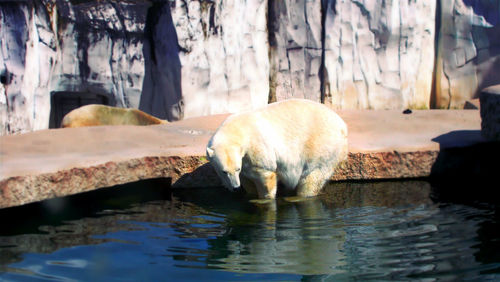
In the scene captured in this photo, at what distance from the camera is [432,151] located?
4.61m

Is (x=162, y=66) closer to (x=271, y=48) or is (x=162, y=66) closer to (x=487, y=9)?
(x=271, y=48)

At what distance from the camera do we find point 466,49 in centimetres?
862

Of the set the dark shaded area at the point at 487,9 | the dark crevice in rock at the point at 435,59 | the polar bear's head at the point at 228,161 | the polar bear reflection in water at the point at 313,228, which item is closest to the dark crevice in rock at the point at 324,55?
the dark crevice in rock at the point at 435,59

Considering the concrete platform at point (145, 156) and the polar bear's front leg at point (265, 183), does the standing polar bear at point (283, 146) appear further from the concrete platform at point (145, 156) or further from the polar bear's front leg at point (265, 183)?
the concrete platform at point (145, 156)

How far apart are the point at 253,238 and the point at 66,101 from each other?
703 cm

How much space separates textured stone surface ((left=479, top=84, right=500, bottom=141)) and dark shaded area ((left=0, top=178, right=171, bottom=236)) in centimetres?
297

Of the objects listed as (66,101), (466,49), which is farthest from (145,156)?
(466,49)

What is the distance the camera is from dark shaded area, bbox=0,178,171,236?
11.1 ft

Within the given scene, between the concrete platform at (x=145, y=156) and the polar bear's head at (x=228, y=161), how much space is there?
1.04m

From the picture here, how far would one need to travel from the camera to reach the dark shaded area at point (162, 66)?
25.3 feet

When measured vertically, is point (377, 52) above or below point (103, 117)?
above

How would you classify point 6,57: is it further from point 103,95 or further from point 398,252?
point 398,252

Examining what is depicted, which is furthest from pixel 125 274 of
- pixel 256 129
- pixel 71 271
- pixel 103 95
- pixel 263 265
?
pixel 103 95

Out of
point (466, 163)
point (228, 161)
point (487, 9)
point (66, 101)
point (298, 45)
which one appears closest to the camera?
point (228, 161)
